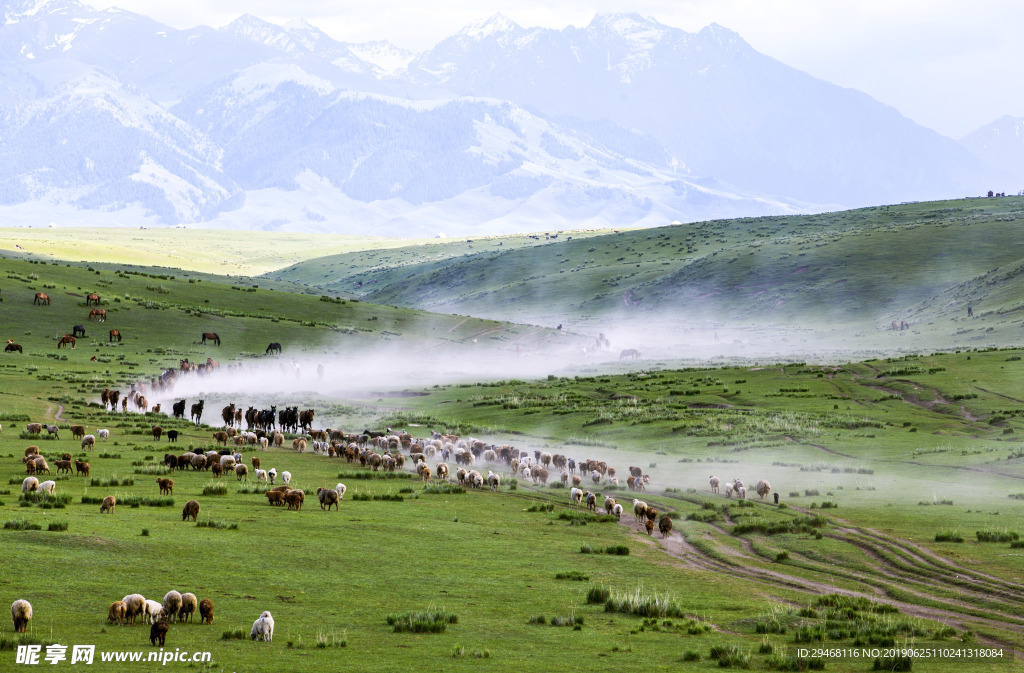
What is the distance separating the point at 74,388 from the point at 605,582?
51.2m

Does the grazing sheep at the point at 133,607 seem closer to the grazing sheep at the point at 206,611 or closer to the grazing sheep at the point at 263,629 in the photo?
the grazing sheep at the point at 206,611

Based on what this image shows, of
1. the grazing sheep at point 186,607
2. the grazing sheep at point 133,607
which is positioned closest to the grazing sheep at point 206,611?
the grazing sheep at point 186,607

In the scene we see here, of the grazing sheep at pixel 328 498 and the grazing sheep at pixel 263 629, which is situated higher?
the grazing sheep at pixel 328 498

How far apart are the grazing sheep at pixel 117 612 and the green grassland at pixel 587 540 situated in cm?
32

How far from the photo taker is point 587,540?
30125 millimetres

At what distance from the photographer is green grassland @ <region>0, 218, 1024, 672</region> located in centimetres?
1912

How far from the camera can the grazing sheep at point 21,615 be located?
1714cm

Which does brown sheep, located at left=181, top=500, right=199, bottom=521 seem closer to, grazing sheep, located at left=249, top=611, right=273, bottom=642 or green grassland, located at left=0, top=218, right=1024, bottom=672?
green grassland, located at left=0, top=218, right=1024, bottom=672

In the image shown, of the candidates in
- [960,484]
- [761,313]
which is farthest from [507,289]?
[960,484]

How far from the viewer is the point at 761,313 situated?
14262 centimetres

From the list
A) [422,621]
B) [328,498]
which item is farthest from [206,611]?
[328,498]

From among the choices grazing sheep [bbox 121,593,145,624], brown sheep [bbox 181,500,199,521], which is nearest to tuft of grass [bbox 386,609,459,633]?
grazing sheep [bbox 121,593,145,624]

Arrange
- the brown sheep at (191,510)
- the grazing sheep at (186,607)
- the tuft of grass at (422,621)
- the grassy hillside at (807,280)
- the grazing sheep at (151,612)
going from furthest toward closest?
the grassy hillside at (807,280) < the brown sheep at (191,510) < the tuft of grass at (422,621) < the grazing sheep at (186,607) < the grazing sheep at (151,612)

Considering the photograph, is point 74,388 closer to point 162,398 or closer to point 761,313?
point 162,398
